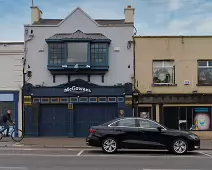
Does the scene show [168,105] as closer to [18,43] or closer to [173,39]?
[173,39]

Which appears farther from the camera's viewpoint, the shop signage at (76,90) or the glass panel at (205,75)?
the glass panel at (205,75)

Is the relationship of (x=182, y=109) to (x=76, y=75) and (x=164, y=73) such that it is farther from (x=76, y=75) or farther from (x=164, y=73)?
(x=76, y=75)

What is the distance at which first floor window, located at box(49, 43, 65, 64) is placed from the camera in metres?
24.1

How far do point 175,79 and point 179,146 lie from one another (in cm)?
903

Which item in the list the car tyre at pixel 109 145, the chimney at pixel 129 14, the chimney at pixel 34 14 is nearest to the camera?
the car tyre at pixel 109 145

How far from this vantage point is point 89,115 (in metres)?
24.4

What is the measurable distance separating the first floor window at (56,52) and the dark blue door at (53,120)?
2.85 meters

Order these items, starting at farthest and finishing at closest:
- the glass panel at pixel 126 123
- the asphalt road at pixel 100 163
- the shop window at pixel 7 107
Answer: the shop window at pixel 7 107 → the glass panel at pixel 126 123 → the asphalt road at pixel 100 163

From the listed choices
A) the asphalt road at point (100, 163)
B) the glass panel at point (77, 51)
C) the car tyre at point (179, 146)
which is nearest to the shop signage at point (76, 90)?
the glass panel at point (77, 51)

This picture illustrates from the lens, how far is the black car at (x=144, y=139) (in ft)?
51.8

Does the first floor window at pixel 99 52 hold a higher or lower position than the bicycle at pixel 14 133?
higher

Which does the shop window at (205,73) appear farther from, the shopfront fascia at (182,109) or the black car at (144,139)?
the black car at (144,139)

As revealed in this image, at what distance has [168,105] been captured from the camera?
79.4ft

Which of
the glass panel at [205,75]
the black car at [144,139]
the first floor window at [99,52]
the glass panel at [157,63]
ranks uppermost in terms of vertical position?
the first floor window at [99,52]
